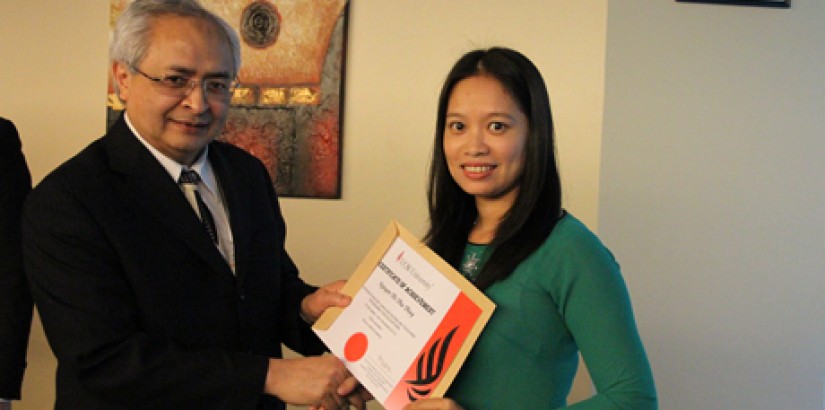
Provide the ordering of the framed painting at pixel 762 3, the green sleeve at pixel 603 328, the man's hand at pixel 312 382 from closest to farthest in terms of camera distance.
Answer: the green sleeve at pixel 603 328
the man's hand at pixel 312 382
the framed painting at pixel 762 3

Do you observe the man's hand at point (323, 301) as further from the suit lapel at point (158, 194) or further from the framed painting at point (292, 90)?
the framed painting at point (292, 90)

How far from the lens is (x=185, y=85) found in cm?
158

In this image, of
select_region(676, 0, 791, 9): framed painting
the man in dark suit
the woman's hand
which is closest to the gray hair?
the man in dark suit

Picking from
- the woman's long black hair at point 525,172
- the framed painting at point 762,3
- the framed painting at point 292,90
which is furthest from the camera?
the framed painting at point 292,90

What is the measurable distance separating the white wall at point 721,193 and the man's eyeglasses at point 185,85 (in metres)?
1.41

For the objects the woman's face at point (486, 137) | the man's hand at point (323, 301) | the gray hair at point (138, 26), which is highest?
the gray hair at point (138, 26)

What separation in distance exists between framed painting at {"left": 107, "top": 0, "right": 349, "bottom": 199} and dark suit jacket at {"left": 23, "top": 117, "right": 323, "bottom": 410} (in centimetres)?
114

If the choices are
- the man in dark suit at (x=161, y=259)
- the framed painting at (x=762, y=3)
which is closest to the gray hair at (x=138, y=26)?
the man in dark suit at (x=161, y=259)

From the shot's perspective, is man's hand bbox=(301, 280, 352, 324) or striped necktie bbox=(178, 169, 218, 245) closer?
man's hand bbox=(301, 280, 352, 324)

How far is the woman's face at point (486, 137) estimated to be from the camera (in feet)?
4.58

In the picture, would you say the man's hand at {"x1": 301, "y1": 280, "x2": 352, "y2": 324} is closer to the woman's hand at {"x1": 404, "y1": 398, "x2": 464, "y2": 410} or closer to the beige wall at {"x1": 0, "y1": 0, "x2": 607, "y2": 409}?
the woman's hand at {"x1": 404, "y1": 398, "x2": 464, "y2": 410}

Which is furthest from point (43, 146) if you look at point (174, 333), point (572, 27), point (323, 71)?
point (572, 27)

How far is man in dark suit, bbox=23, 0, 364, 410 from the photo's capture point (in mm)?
1428

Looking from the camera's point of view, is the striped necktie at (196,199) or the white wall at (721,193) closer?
the striped necktie at (196,199)
